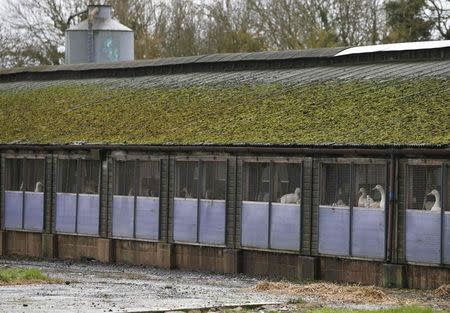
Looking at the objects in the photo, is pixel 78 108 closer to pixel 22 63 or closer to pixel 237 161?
pixel 237 161

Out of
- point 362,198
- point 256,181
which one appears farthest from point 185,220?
point 362,198

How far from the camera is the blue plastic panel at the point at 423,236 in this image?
27797 millimetres

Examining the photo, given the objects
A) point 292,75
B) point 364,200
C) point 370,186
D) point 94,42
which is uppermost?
point 94,42

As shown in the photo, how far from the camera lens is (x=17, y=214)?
128 ft

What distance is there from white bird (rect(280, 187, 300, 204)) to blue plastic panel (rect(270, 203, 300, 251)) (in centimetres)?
11

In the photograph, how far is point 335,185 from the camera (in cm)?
3014

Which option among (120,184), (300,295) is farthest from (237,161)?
(300,295)

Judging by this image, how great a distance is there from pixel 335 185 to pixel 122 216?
7204 millimetres

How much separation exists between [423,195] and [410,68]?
5704 millimetres

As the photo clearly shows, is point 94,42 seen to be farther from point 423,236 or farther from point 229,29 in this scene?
point 423,236

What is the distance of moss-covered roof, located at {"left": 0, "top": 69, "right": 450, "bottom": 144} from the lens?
29.8 meters

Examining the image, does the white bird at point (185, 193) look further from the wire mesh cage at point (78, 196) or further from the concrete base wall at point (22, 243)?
the concrete base wall at point (22, 243)

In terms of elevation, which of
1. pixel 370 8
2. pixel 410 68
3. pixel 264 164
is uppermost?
pixel 370 8

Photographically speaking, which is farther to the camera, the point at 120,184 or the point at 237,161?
the point at 120,184
